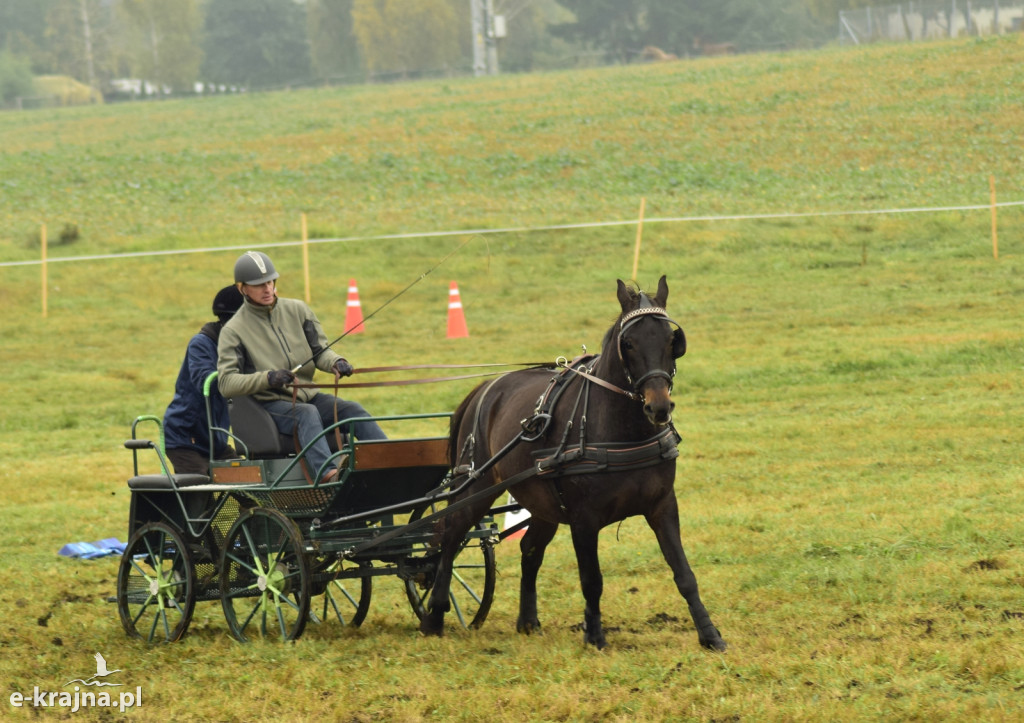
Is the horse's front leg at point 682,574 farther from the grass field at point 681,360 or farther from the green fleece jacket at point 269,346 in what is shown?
the green fleece jacket at point 269,346

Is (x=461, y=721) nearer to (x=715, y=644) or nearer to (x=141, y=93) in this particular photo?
(x=715, y=644)

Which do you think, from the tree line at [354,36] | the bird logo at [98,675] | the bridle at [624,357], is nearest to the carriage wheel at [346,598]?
the bird logo at [98,675]

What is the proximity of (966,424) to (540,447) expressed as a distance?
6.62 meters

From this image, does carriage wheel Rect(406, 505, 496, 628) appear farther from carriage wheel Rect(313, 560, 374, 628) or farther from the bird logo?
the bird logo

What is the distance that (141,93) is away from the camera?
256 ft

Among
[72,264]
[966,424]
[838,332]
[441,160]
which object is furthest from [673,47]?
[966,424]

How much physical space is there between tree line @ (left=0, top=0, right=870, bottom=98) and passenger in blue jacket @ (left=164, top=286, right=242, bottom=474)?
67.6 meters

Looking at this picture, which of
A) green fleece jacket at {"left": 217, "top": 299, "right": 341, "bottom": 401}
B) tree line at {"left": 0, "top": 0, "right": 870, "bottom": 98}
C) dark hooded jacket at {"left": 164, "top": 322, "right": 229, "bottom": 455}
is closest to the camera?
green fleece jacket at {"left": 217, "top": 299, "right": 341, "bottom": 401}

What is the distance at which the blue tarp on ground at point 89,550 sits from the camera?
365 inches

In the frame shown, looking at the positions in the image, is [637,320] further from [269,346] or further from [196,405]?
[196,405]

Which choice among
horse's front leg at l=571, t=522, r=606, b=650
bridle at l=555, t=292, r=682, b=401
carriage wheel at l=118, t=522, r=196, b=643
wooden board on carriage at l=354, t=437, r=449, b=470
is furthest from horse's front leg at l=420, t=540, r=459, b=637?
bridle at l=555, t=292, r=682, b=401

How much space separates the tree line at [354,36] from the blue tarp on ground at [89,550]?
6638cm

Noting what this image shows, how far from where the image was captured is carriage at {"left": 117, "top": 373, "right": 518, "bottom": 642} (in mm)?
6855

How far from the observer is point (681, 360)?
15.9 m
